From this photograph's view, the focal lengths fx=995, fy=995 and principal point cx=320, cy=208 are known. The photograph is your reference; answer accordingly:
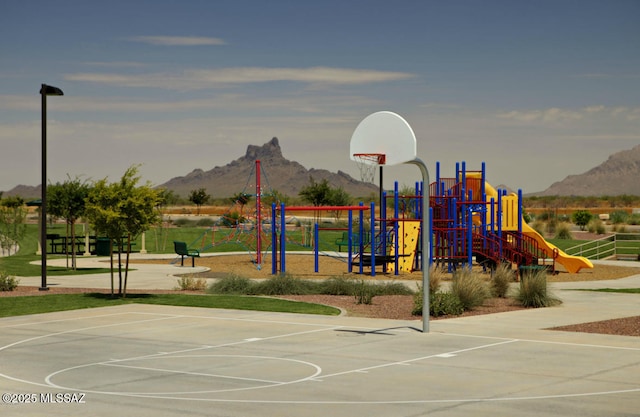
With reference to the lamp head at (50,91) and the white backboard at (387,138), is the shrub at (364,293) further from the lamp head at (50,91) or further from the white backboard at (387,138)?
the lamp head at (50,91)

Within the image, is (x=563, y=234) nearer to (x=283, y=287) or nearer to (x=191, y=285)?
(x=283, y=287)

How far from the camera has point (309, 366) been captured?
15.3 m

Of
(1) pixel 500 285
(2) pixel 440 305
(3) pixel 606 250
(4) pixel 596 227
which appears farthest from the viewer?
(4) pixel 596 227

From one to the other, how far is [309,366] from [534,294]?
34.6 ft

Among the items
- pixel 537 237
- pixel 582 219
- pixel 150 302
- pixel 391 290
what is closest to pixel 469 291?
pixel 391 290

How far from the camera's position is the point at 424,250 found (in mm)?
18969

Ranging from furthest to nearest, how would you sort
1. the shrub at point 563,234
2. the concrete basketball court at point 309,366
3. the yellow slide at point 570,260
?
the shrub at point 563,234 < the yellow slide at point 570,260 < the concrete basketball court at point 309,366

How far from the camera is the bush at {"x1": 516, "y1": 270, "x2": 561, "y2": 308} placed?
2434 cm

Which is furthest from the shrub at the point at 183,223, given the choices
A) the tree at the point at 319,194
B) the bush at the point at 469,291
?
the bush at the point at 469,291

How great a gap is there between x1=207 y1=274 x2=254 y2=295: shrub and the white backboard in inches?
318

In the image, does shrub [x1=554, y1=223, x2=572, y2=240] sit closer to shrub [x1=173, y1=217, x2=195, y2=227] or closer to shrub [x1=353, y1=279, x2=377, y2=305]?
shrub [x1=353, y1=279, x2=377, y2=305]

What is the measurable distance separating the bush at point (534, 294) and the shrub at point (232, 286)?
7.73 m

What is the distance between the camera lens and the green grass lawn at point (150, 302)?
23562 millimetres

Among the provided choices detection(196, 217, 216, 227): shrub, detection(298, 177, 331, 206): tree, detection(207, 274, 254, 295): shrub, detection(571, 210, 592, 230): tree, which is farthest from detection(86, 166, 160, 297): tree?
detection(298, 177, 331, 206): tree
